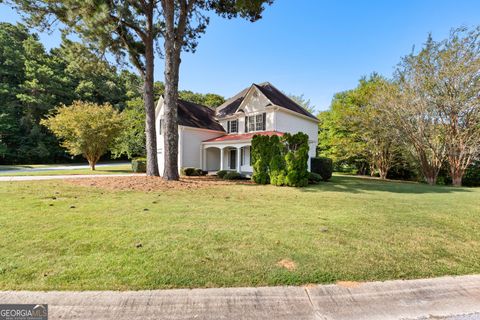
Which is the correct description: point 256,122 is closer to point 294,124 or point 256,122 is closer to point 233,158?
point 294,124

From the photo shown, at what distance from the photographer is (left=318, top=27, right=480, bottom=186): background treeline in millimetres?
→ 15242

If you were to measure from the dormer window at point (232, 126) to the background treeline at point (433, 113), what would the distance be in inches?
451

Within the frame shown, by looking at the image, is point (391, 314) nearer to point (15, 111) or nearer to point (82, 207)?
point (82, 207)

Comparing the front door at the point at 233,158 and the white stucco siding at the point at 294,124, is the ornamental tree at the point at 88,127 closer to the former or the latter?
the front door at the point at 233,158

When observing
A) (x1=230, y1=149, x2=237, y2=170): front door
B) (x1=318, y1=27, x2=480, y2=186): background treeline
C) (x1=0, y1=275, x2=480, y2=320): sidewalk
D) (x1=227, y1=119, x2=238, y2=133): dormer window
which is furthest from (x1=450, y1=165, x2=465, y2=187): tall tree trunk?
(x1=0, y1=275, x2=480, y2=320): sidewalk

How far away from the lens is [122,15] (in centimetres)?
1162

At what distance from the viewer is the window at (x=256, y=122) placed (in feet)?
59.5

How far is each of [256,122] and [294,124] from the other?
Answer: 11.0 feet

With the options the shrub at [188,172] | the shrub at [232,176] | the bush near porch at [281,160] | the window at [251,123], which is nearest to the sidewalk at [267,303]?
the bush near porch at [281,160]

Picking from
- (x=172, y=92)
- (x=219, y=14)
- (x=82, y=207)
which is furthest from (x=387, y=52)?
(x=82, y=207)

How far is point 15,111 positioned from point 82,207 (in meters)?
37.8

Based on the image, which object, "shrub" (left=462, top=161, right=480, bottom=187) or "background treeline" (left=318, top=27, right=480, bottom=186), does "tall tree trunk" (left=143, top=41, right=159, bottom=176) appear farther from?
"shrub" (left=462, top=161, right=480, bottom=187)

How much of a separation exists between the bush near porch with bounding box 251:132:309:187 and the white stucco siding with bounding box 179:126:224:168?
23.5ft

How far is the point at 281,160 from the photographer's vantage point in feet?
41.9
